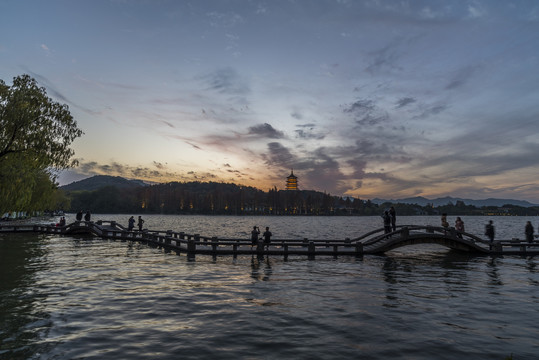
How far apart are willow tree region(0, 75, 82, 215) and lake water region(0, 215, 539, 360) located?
464 inches

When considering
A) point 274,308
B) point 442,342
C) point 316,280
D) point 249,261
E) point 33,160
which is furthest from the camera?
point 33,160

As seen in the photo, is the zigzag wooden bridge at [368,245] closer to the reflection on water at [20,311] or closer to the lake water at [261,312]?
the lake water at [261,312]

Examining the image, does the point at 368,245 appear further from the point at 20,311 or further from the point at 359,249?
the point at 20,311

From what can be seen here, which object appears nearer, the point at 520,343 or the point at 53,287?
the point at 520,343

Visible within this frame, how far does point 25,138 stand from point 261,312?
2858cm

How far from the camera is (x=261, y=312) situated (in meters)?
11.9

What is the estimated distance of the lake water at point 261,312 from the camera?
867cm

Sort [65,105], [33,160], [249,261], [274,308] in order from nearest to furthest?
[274,308], [249,261], [33,160], [65,105]

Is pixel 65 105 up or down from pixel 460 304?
up

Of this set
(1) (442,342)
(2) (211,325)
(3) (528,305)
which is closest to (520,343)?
(1) (442,342)

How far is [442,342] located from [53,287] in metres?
15.6

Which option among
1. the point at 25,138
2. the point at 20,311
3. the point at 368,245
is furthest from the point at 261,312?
the point at 25,138

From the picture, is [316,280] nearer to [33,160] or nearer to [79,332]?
[79,332]

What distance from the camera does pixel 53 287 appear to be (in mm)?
14906
